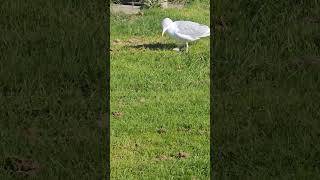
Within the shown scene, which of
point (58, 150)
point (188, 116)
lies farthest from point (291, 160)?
point (58, 150)

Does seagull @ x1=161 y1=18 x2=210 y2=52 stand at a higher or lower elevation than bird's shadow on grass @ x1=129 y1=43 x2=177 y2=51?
higher

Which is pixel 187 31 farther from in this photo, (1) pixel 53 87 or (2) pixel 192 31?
(1) pixel 53 87

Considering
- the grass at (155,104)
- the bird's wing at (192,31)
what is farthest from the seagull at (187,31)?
the grass at (155,104)

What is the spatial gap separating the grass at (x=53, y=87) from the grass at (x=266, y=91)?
1413 mm

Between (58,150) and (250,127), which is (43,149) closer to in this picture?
(58,150)

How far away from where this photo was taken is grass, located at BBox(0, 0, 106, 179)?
698 centimetres

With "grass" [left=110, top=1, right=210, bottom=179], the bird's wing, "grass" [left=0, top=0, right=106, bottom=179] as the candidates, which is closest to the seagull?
the bird's wing

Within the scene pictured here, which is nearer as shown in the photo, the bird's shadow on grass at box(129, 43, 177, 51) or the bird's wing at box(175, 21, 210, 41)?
the bird's wing at box(175, 21, 210, 41)

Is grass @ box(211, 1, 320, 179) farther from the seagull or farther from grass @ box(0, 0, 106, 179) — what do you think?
grass @ box(0, 0, 106, 179)

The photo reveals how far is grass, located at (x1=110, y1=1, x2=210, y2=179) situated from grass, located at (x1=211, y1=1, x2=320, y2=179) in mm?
230

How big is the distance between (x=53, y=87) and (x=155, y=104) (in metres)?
1.28

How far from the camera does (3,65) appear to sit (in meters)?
9.08

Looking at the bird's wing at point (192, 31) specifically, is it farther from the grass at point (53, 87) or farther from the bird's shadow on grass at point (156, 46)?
the grass at point (53, 87)

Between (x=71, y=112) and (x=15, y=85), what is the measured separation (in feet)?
3.30
